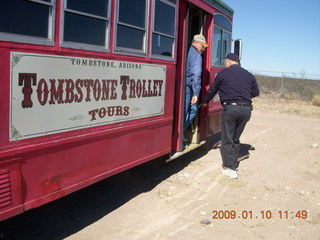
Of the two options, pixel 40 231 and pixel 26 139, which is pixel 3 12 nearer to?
pixel 26 139

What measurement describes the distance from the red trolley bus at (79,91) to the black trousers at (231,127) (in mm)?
1168

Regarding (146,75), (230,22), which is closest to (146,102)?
(146,75)

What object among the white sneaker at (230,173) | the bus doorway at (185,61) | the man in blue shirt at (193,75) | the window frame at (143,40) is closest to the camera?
the window frame at (143,40)

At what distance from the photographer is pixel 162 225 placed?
4297mm

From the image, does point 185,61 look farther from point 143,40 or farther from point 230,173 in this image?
point 230,173

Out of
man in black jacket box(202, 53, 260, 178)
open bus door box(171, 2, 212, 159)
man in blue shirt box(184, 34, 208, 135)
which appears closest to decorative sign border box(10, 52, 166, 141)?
open bus door box(171, 2, 212, 159)

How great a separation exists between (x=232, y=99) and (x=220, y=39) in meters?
2.09

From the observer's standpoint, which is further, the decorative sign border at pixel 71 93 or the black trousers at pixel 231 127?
the black trousers at pixel 231 127

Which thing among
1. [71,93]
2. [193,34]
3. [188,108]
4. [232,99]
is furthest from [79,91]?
[193,34]

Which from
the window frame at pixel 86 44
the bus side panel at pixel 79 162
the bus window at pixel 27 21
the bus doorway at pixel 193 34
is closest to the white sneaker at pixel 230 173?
the bus doorway at pixel 193 34

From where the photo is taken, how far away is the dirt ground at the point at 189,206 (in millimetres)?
4105

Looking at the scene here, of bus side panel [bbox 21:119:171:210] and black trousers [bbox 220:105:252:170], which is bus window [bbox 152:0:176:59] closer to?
bus side panel [bbox 21:119:171:210]
